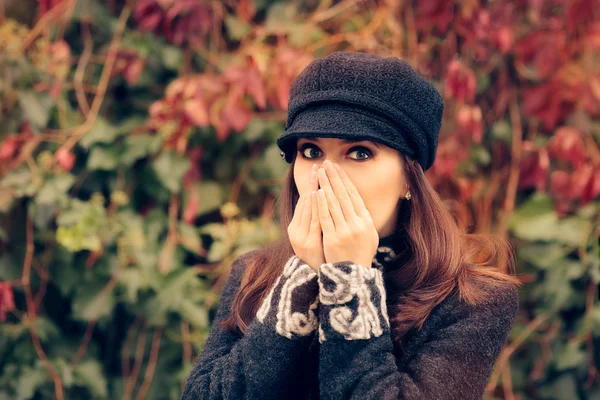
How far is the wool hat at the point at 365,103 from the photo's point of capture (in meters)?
1.46

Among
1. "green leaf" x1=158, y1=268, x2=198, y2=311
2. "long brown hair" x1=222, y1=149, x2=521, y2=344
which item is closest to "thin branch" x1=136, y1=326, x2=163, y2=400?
"green leaf" x1=158, y1=268, x2=198, y2=311

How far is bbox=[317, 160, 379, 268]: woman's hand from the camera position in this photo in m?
1.45

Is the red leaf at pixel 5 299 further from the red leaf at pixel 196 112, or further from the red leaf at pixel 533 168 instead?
the red leaf at pixel 533 168

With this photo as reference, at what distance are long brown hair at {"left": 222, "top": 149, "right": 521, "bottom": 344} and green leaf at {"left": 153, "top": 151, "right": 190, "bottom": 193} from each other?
86cm

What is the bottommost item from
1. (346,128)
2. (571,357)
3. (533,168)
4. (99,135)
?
(571,357)

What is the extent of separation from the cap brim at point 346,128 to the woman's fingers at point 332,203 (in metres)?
0.10

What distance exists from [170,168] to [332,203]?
1200 mm

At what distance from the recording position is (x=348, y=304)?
1.39 m

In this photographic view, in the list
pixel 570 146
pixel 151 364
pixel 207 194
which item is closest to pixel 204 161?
pixel 207 194

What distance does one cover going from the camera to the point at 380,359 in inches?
54.1

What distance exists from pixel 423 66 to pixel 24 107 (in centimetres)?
154

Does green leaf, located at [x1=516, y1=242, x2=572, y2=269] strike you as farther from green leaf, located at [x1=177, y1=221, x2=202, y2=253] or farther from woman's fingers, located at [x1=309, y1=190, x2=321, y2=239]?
woman's fingers, located at [x1=309, y1=190, x2=321, y2=239]

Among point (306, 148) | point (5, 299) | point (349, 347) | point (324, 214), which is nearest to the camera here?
point (349, 347)

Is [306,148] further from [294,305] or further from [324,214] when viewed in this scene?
[294,305]
